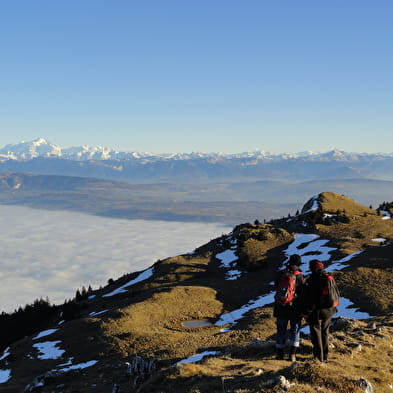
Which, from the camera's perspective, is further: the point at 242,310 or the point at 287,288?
the point at 242,310

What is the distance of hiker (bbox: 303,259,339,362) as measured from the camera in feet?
49.4

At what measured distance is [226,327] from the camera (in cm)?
4462

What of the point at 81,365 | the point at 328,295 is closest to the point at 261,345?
the point at 328,295

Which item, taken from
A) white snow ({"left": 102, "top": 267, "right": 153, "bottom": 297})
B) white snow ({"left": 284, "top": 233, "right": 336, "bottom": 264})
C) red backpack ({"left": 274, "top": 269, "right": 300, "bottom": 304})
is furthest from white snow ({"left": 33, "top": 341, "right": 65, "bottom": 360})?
white snow ({"left": 284, "top": 233, "right": 336, "bottom": 264})

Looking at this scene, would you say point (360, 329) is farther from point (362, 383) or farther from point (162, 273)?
point (162, 273)

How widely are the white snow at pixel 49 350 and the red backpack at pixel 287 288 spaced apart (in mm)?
34579

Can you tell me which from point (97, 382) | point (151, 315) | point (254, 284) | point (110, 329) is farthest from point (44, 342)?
point (254, 284)

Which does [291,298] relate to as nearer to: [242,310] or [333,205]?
[242,310]

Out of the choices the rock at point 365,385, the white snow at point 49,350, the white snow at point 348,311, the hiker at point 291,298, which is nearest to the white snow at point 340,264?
the white snow at point 348,311

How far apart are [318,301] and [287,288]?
1.30m

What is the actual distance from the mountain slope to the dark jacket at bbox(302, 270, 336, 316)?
207 centimetres

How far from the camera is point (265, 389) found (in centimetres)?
1273

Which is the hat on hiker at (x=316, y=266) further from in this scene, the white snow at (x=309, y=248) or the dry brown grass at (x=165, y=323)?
the white snow at (x=309, y=248)

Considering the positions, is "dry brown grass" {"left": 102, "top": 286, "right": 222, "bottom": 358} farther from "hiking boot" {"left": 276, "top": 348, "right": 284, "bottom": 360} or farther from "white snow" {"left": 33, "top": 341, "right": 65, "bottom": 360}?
"hiking boot" {"left": 276, "top": 348, "right": 284, "bottom": 360}
